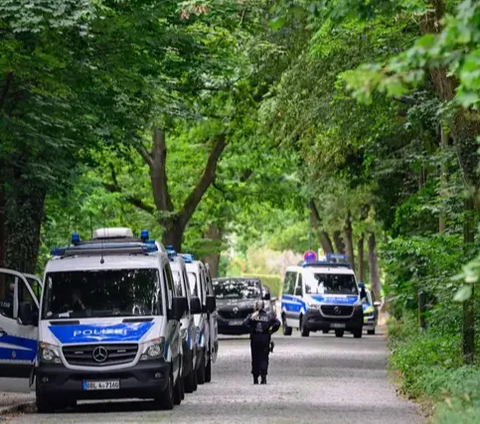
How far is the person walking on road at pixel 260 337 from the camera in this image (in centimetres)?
2500

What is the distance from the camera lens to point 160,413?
19031mm

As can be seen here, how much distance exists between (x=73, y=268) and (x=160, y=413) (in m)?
2.60

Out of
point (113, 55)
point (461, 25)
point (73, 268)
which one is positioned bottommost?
point (73, 268)

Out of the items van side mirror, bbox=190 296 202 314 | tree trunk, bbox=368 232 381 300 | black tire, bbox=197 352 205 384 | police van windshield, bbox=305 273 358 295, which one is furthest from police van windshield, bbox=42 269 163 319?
tree trunk, bbox=368 232 381 300

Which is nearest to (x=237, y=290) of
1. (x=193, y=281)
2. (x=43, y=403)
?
(x=193, y=281)

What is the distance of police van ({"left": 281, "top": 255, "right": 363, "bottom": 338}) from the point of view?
47188 millimetres

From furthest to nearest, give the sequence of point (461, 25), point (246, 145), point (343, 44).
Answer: point (246, 145) → point (343, 44) → point (461, 25)

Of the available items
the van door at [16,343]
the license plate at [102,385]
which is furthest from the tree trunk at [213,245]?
the license plate at [102,385]

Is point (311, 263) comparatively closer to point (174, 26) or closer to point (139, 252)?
point (174, 26)

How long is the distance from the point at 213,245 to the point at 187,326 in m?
40.3

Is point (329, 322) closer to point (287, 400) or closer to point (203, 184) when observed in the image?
point (203, 184)

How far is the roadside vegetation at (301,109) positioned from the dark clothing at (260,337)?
2332 mm

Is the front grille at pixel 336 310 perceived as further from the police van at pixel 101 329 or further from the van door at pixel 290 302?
the police van at pixel 101 329

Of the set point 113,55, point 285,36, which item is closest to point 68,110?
point 113,55
